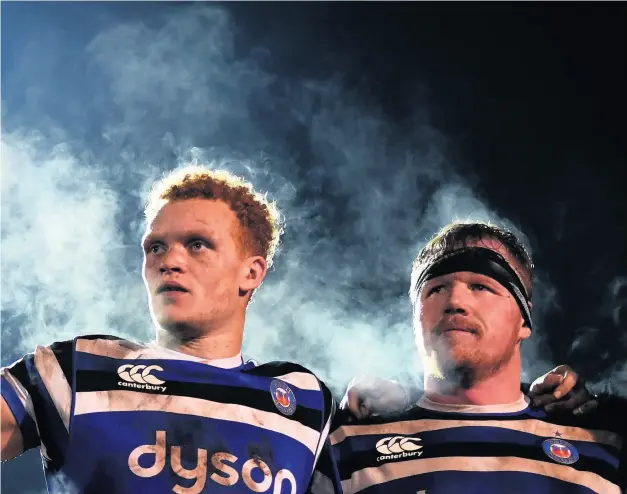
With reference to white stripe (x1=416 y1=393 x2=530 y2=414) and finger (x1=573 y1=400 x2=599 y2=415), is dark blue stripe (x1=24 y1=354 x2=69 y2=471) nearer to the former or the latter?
white stripe (x1=416 y1=393 x2=530 y2=414)

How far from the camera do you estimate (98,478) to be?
2.27 meters

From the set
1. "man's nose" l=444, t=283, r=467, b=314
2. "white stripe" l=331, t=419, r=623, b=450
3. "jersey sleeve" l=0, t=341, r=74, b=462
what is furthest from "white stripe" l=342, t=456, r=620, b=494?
"jersey sleeve" l=0, t=341, r=74, b=462

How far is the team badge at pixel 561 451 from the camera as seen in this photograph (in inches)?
101

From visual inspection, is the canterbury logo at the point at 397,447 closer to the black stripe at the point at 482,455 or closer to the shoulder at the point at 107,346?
the black stripe at the point at 482,455

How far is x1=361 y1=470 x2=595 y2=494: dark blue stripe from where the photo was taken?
2.49 m

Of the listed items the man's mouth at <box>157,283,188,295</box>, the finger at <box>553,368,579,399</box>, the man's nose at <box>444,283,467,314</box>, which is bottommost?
the finger at <box>553,368,579,399</box>

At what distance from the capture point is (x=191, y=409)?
2479 millimetres

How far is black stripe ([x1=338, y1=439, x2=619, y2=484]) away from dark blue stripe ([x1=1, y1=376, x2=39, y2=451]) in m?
0.97

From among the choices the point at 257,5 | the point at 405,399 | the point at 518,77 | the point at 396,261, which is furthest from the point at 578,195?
the point at 257,5

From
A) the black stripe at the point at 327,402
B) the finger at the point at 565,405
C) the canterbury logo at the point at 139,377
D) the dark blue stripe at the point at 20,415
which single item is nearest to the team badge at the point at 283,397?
the black stripe at the point at 327,402

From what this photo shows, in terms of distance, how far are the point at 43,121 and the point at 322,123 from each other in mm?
1201

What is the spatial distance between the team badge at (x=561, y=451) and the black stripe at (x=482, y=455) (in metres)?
0.01

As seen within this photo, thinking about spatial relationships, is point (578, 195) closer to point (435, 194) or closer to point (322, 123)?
point (435, 194)

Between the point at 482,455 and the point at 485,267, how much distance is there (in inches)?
24.7
